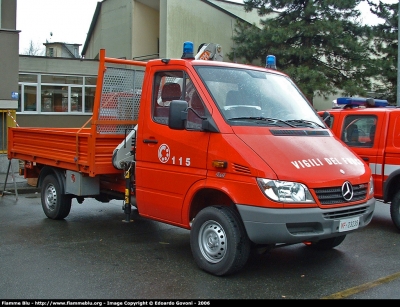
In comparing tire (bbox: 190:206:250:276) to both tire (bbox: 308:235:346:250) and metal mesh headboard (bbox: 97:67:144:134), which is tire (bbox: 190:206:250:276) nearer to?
tire (bbox: 308:235:346:250)

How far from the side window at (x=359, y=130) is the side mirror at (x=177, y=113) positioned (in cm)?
413

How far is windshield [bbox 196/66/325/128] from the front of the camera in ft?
19.7

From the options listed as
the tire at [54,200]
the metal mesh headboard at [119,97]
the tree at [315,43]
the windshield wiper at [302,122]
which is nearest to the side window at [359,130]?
the windshield wiper at [302,122]

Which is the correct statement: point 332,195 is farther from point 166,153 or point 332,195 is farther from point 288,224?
point 166,153

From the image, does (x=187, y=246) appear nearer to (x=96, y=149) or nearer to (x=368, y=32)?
(x=96, y=149)

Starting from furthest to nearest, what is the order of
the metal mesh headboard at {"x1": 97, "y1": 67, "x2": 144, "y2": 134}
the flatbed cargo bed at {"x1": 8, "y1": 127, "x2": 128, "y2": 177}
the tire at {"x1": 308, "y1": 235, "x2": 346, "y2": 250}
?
the metal mesh headboard at {"x1": 97, "y1": 67, "x2": 144, "y2": 134} → the flatbed cargo bed at {"x1": 8, "y1": 127, "x2": 128, "y2": 177} → the tire at {"x1": 308, "y1": 235, "x2": 346, "y2": 250}

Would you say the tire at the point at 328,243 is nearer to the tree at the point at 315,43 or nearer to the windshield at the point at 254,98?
the windshield at the point at 254,98

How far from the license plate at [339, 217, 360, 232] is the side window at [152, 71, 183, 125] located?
2.39 m

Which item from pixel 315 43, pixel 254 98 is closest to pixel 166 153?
pixel 254 98

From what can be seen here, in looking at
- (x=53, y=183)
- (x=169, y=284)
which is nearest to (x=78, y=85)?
(x=53, y=183)

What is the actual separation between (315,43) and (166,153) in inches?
612

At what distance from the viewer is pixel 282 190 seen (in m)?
5.24

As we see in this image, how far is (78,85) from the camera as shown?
78.8 feet

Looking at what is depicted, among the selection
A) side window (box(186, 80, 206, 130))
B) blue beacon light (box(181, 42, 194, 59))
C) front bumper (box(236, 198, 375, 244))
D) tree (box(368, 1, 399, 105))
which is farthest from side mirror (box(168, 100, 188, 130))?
tree (box(368, 1, 399, 105))
